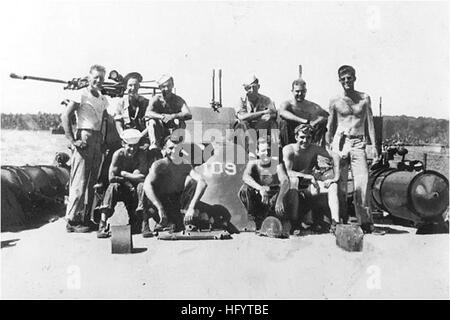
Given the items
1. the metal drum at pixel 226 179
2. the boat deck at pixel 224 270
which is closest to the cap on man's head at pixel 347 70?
the metal drum at pixel 226 179

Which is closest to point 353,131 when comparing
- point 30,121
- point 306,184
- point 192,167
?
point 306,184

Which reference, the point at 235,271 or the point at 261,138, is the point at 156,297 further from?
the point at 261,138

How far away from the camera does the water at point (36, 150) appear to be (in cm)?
1058

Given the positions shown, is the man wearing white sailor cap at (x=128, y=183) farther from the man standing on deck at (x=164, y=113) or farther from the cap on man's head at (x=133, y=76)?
the cap on man's head at (x=133, y=76)

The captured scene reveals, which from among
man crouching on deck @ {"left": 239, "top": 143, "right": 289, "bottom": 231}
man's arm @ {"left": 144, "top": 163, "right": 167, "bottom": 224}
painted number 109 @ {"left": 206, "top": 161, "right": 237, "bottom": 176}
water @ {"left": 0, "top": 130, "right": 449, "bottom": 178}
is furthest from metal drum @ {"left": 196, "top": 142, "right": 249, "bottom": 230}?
water @ {"left": 0, "top": 130, "right": 449, "bottom": 178}

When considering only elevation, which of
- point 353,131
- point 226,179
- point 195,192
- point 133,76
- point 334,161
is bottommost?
point 195,192

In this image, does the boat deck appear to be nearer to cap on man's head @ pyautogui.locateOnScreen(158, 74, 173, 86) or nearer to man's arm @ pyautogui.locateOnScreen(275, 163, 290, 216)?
man's arm @ pyautogui.locateOnScreen(275, 163, 290, 216)

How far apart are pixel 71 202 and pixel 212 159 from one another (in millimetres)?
2424

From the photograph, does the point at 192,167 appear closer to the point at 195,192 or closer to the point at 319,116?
the point at 195,192

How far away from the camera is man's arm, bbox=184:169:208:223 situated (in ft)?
25.7

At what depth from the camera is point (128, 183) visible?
8.09 m

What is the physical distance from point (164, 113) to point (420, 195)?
14.3 ft

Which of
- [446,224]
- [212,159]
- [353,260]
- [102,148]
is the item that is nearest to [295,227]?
[353,260]

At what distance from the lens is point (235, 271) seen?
6.86 meters
